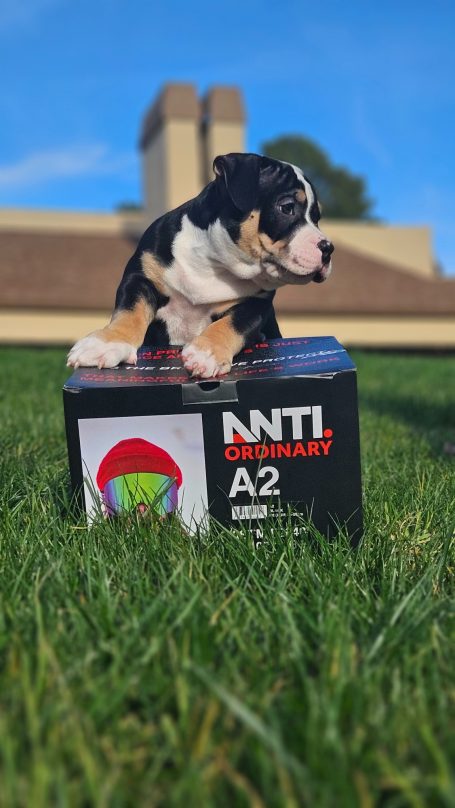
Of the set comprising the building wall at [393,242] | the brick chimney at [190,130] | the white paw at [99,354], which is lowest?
the white paw at [99,354]

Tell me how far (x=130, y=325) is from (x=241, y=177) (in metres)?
0.68

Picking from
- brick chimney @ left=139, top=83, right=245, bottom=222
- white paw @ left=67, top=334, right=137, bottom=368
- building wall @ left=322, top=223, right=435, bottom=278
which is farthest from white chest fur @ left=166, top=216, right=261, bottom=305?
building wall @ left=322, top=223, right=435, bottom=278

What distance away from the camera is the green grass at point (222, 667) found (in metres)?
0.97

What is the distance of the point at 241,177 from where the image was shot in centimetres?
259

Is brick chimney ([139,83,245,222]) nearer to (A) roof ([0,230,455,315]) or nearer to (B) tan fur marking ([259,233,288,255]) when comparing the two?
(A) roof ([0,230,455,315])

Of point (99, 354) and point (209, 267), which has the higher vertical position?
point (209, 267)

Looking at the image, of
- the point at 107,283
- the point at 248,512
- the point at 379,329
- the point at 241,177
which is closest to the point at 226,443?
the point at 248,512

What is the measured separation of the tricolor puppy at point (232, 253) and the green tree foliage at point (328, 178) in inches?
1851

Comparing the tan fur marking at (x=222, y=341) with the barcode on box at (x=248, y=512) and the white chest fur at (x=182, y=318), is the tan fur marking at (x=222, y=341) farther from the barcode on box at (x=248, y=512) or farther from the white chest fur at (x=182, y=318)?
the barcode on box at (x=248, y=512)

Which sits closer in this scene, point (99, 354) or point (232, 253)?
point (99, 354)

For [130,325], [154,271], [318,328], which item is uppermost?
[154,271]

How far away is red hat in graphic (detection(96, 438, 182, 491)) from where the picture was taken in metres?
2.13

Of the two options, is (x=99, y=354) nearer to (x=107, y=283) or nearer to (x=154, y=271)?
(x=154, y=271)

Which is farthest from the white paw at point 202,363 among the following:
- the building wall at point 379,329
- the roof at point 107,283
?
the building wall at point 379,329
